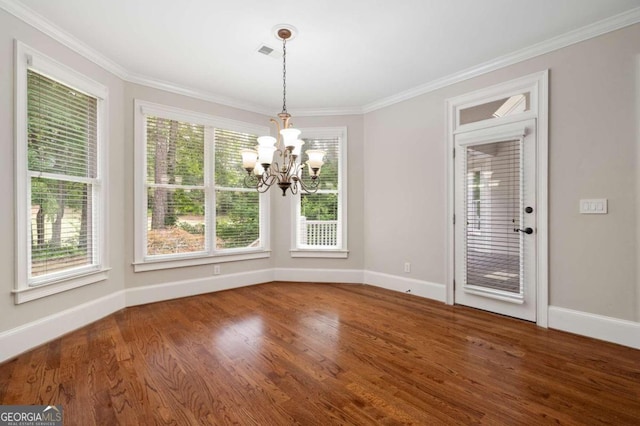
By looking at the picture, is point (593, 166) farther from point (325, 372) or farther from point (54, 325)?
point (54, 325)

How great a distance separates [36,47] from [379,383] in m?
3.86

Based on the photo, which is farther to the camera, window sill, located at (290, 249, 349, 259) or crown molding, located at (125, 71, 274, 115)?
window sill, located at (290, 249, 349, 259)

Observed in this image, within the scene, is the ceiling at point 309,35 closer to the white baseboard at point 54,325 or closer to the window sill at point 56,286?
the window sill at point 56,286

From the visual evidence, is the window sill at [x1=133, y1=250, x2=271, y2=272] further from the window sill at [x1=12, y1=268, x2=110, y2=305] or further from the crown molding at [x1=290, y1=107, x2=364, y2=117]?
the crown molding at [x1=290, y1=107, x2=364, y2=117]

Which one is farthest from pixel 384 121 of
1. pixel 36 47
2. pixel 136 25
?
pixel 36 47

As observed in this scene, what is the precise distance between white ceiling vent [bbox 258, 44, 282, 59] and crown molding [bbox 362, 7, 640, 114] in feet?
6.24

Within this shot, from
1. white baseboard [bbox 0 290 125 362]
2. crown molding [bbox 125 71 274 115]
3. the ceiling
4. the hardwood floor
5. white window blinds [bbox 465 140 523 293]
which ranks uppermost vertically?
the ceiling

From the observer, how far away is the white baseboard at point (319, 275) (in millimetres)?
4863

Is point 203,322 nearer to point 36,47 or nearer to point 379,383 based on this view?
point 379,383

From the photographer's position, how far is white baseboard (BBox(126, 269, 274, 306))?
3779mm

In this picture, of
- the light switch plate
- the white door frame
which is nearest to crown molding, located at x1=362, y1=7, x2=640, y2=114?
the white door frame

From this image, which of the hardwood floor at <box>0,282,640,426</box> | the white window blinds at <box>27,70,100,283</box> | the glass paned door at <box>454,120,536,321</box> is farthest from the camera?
the glass paned door at <box>454,120,536,321</box>

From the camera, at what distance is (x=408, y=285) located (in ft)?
14.0

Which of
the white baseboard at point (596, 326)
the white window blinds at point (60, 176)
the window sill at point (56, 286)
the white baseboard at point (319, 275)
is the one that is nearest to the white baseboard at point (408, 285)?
the white baseboard at point (319, 275)
